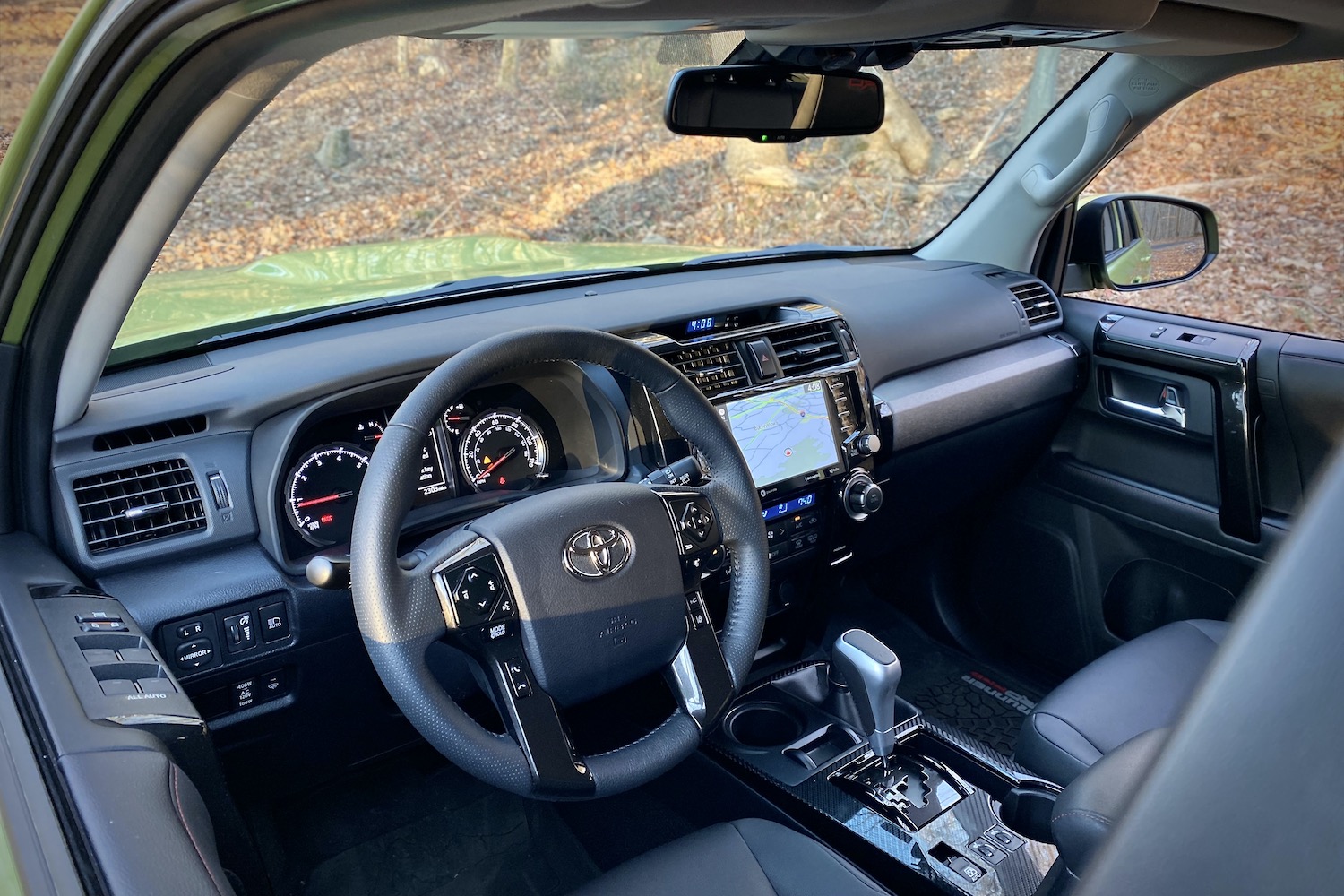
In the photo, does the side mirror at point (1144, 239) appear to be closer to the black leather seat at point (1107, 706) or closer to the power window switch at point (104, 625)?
the black leather seat at point (1107, 706)

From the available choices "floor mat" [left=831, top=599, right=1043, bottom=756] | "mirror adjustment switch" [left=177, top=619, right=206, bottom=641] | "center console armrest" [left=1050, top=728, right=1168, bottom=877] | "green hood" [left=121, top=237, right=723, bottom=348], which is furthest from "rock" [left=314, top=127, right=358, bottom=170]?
"center console armrest" [left=1050, top=728, right=1168, bottom=877]

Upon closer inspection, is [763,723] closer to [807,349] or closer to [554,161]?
[807,349]

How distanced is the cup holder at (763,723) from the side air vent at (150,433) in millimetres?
1463

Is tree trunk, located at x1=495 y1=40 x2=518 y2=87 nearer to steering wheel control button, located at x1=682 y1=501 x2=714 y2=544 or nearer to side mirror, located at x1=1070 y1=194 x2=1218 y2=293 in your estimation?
side mirror, located at x1=1070 y1=194 x2=1218 y2=293

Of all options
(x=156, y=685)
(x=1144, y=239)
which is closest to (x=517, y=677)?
(x=156, y=685)

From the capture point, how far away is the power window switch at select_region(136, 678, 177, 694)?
1.47m

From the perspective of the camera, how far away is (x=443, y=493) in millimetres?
2184

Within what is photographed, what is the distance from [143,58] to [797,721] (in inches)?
82.5

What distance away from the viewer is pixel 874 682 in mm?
2416

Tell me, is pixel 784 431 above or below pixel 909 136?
below

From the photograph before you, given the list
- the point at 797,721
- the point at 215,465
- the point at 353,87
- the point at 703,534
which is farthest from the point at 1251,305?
the point at 353,87

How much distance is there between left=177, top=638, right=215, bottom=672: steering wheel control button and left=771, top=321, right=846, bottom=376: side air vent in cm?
144

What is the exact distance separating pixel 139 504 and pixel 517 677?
0.80 metres

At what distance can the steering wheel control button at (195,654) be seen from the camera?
1.89 m
